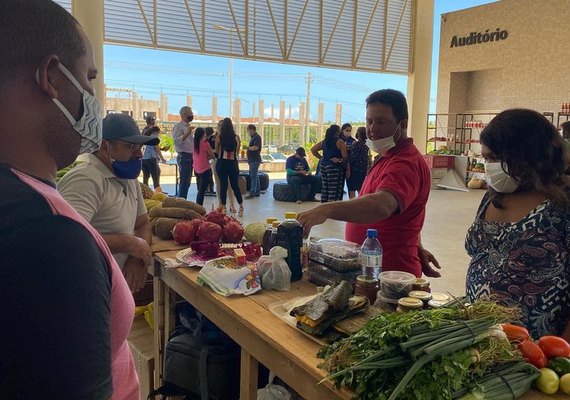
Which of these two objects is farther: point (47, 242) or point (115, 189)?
point (115, 189)

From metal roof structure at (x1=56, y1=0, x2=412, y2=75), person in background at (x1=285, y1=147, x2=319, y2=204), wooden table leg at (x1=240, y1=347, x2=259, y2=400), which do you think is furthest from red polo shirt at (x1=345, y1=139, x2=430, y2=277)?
metal roof structure at (x1=56, y1=0, x2=412, y2=75)

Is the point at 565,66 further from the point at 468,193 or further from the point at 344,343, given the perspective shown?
the point at 344,343

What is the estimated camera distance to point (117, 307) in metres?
0.76

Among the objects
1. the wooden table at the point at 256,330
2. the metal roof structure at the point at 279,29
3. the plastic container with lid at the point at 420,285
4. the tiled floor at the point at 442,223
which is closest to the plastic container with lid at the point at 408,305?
the plastic container with lid at the point at 420,285

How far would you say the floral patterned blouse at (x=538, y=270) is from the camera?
1824mm

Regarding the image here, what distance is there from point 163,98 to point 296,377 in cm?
1994

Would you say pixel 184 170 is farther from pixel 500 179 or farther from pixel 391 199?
pixel 500 179

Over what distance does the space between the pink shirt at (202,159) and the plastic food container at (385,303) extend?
7.48 meters

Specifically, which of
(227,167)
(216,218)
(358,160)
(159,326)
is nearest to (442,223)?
(358,160)

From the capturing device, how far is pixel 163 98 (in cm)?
2008

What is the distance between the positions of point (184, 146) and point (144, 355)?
666 cm

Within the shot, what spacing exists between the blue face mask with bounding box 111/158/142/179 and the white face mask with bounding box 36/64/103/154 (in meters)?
1.28

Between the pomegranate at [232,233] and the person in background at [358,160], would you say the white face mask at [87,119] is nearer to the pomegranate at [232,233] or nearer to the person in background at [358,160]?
the pomegranate at [232,233]

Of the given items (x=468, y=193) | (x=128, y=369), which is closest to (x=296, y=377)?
(x=128, y=369)
